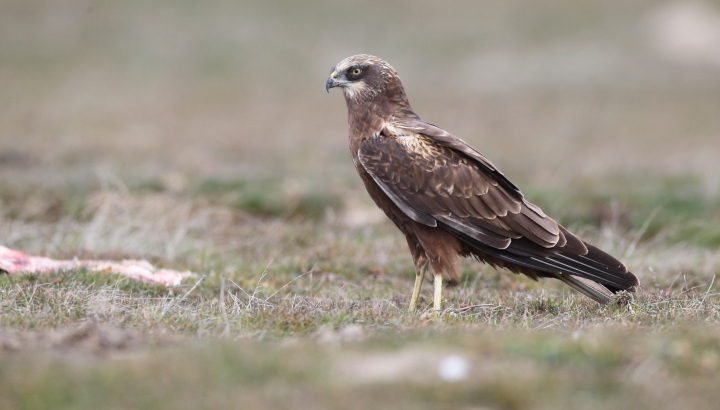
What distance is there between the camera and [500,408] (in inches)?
114

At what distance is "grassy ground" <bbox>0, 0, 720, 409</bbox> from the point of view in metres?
3.10

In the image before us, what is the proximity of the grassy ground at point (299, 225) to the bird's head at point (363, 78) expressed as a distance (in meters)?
1.63

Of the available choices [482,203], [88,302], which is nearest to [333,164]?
[482,203]

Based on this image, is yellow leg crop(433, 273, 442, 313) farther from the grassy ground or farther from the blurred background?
the blurred background

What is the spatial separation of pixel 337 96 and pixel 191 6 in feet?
37.2

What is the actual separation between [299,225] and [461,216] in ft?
12.9

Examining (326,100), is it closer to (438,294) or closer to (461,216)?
(461,216)

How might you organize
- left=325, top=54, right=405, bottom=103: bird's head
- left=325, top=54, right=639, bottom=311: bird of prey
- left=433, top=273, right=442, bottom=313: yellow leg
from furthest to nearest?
left=325, top=54, right=405, bottom=103: bird's head < left=325, top=54, right=639, bottom=311: bird of prey < left=433, top=273, right=442, bottom=313: yellow leg

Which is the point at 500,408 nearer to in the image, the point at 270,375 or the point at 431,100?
the point at 270,375

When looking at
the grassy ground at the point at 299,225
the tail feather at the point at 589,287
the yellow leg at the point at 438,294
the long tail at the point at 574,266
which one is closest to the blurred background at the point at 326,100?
the grassy ground at the point at 299,225

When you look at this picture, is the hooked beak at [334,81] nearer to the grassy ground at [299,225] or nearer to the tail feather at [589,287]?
the grassy ground at [299,225]

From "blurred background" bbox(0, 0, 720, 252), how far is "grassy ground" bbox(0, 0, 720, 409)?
0.10m

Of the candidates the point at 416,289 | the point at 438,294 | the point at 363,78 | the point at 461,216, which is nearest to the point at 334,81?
the point at 363,78

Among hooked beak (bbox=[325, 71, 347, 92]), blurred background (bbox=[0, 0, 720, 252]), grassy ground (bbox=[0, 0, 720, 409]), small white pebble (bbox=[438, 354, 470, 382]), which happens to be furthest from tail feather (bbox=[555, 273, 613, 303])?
blurred background (bbox=[0, 0, 720, 252])
